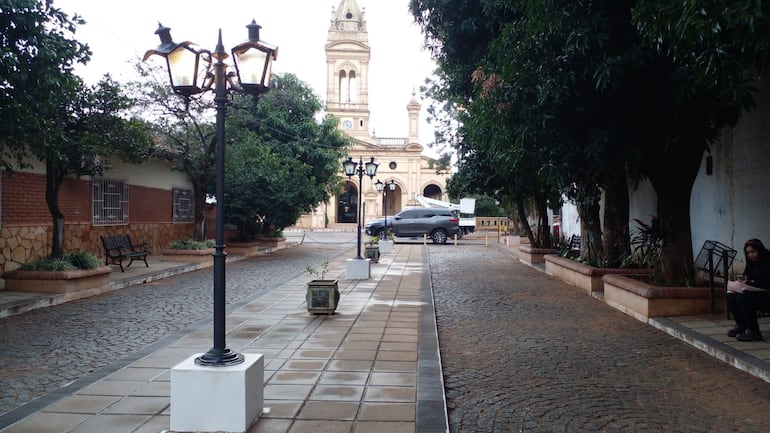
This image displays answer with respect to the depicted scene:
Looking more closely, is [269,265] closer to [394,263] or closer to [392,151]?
[394,263]

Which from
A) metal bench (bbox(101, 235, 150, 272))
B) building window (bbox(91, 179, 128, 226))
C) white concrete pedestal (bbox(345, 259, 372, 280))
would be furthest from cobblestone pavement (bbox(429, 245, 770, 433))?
building window (bbox(91, 179, 128, 226))

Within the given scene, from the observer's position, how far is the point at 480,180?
658 inches

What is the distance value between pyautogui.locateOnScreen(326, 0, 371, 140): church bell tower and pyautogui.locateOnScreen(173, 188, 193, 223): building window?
1227 inches

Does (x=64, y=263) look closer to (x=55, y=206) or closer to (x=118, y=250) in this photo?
(x=55, y=206)

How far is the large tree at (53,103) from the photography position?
7.51 m

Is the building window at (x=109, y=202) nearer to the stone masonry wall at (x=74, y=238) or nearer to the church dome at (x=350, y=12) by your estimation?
the stone masonry wall at (x=74, y=238)

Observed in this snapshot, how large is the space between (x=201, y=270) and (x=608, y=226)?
985 centimetres

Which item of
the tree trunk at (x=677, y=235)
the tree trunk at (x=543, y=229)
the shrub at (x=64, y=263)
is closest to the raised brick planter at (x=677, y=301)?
the tree trunk at (x=677, y=235)

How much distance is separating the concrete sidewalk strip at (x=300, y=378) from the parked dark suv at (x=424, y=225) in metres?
19.8

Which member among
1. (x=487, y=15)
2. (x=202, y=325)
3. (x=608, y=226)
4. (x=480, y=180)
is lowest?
(x=202, y=325)

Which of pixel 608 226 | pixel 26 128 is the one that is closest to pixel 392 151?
pixel 608 226

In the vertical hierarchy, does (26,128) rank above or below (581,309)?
above

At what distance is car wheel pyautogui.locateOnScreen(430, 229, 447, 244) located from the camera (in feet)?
93.8

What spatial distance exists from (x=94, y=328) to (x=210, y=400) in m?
4.53
